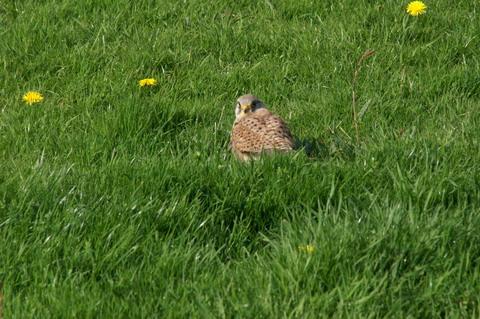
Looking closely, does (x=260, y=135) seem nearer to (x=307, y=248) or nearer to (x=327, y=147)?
(x=327, y=147)

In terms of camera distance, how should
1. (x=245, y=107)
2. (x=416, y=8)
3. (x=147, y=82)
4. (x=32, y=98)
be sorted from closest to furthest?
1. (x=245, y=107)
2. (x=32, y=98)
3. (x=147, y=82)
4. (x=416, y=8)

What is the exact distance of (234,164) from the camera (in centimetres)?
526

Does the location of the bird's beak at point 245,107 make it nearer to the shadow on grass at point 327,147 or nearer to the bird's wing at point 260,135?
the bird's wing at point 260,135

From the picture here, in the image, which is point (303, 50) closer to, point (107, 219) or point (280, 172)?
point (280, 172)

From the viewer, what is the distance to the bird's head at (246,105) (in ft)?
20.4

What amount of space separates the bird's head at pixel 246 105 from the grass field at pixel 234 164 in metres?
0.15

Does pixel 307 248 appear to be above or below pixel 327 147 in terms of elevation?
above

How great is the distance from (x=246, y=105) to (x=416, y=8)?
6.41ft

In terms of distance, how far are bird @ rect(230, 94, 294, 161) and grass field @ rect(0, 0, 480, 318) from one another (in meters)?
0.19

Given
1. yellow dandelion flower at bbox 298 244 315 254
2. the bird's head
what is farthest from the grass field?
the bird's head

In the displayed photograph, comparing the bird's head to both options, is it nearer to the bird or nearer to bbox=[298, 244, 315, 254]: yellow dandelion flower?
the bird

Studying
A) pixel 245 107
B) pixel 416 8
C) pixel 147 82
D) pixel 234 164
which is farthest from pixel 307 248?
pixel 416 8

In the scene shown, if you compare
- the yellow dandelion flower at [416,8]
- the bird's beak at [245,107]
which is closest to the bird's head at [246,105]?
the bird's beak at [245,107]

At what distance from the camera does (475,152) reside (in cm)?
552
